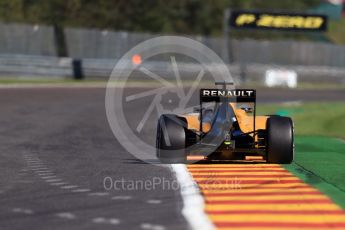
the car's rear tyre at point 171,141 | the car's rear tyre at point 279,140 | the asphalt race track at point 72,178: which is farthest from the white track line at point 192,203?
the car's rear tyre at point 279,140

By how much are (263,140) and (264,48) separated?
1493 inches

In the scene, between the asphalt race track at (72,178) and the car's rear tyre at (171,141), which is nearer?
the asphalt race track at (72,178)

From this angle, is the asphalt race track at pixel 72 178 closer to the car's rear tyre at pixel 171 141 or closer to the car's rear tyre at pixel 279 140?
the car's rear tyre at pixel 171 141

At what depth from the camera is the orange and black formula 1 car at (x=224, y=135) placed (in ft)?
37.3

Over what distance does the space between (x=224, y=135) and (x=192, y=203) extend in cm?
313

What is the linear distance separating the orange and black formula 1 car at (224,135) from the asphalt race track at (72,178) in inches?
18.3

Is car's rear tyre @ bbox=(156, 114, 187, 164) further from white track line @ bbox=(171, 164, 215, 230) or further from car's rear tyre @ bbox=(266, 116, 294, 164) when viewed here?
car's rear tyre @ bbox=(266, 116, 294, 164)

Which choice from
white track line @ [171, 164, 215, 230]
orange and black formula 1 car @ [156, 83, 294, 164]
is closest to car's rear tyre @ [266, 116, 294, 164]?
orange and black formula 1 car @ [156, 83, 294, 164]

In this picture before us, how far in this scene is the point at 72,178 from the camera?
1032 centimetres

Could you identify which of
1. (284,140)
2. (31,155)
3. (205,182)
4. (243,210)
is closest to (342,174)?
(284,140)

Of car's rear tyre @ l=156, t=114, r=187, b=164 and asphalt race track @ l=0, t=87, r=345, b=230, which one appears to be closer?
asphalt race track @ l=0, t=87, r=345, b=230

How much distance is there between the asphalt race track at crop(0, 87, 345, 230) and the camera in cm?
749

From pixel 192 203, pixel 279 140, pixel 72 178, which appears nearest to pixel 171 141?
pixel 279 140

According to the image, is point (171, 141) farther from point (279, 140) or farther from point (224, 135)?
point (279, 140)
